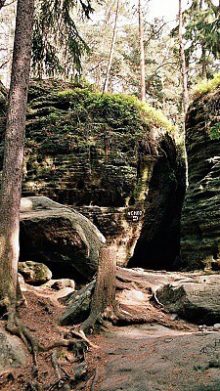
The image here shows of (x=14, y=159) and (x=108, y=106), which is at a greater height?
(x=108, y=106)

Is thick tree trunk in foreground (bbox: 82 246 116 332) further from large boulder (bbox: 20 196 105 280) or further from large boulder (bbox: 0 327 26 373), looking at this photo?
large boulder (bbox: 20 196 105 280)

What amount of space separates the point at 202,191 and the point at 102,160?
13.1ft

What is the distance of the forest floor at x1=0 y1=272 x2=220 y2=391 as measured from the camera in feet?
13.6

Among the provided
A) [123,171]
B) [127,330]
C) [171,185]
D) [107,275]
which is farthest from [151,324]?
[171,185]

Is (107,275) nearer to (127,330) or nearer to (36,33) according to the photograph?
(127,330)

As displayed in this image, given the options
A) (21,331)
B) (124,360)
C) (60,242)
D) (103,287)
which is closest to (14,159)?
(103,287)

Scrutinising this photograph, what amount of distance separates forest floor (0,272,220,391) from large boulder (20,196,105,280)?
2.73 metres

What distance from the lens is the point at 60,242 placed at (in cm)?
991

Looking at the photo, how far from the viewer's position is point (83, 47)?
1081 centimetres

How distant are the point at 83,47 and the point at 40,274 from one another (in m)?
6.16

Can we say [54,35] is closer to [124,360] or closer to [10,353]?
[10,353]

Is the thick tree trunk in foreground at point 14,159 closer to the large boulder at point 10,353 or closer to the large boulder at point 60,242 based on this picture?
the large boulder at point 10,353

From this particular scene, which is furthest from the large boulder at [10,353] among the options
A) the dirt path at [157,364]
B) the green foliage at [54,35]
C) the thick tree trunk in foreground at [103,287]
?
the green foliage at [54,35]

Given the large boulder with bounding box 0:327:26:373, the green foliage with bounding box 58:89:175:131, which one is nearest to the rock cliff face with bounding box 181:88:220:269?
the green foliage with bounding box 58:89:175:131
